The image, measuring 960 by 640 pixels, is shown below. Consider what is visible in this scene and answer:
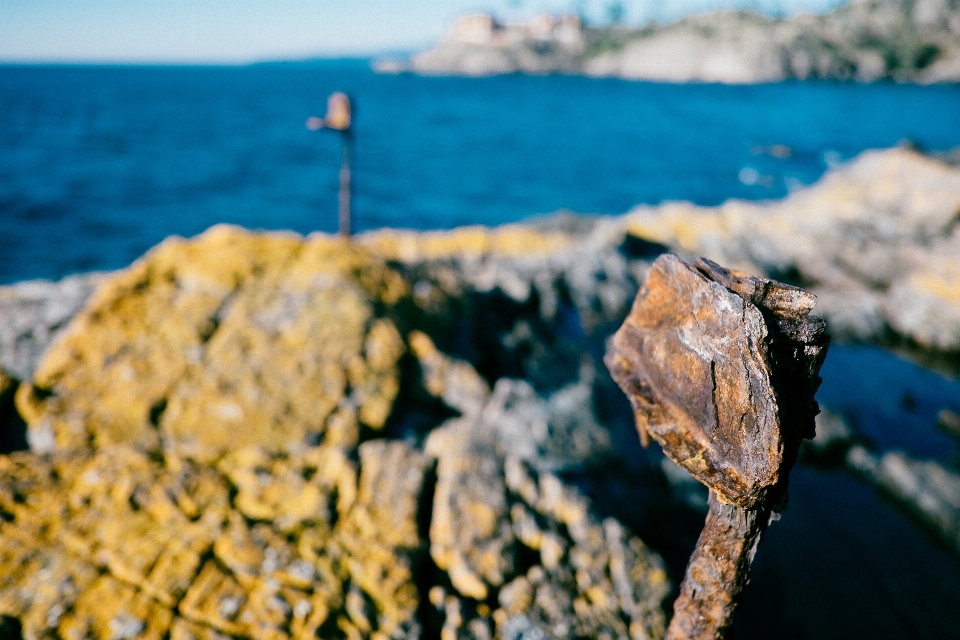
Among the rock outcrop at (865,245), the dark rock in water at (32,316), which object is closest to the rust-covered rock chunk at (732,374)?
the dark rock in water at (32,316)

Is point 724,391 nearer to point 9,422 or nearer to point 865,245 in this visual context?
point 9,422

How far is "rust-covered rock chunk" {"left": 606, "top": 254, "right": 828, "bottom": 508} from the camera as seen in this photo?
222 centimetres

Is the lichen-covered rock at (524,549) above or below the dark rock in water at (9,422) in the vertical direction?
below

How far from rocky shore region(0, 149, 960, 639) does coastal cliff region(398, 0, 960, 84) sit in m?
151

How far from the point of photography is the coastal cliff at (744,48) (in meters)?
131

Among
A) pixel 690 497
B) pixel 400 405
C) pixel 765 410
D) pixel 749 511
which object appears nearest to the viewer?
pixel 765 410

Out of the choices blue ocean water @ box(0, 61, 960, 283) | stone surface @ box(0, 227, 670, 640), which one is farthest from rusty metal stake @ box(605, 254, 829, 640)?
blue ocean water @ box(0, 61, 960, 283)

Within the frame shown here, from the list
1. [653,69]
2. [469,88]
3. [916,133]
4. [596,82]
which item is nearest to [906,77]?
[653,69]

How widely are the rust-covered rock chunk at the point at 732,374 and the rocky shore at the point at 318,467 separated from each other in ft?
9.94

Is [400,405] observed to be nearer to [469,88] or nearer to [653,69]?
[469,88]

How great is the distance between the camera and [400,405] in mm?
6559

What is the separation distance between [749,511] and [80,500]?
5274 mm

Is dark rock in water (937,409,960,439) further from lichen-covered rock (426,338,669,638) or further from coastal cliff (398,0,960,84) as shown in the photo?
coastal cliff (398,0,960,84)

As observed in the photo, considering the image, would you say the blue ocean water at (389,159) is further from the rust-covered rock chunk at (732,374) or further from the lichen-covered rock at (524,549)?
the rust-covered rock chunk at (732,374)
